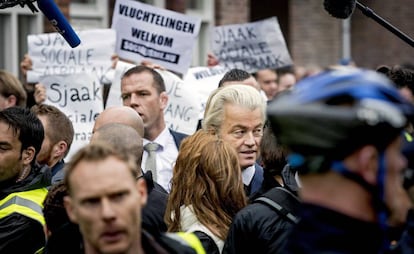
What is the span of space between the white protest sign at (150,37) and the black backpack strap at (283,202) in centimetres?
477

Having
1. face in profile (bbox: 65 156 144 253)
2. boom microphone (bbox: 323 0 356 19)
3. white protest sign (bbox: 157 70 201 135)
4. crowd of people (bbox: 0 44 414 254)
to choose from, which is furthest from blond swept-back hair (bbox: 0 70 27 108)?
face in profile (bbox: 65 156 144 253)

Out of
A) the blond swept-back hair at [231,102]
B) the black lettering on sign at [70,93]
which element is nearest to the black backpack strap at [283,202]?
the blond swept-back hair at [231,102]

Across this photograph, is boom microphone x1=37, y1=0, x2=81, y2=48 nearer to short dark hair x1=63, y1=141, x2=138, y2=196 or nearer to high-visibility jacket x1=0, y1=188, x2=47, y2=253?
high-visibility jacket x1=0, y1=188, x2=47, y2=253

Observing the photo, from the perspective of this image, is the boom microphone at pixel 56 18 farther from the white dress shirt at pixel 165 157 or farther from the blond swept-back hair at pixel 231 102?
the white dress shirt at pixel 165 157

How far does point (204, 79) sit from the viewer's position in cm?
983

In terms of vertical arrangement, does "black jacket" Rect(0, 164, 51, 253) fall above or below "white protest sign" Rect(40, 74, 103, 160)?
above

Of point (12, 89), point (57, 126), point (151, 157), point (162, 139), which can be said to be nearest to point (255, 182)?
point (151, 157)

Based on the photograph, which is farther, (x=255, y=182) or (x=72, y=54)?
(x=72, y=54)

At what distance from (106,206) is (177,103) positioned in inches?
219

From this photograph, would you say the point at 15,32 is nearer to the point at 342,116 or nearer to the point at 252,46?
the point at 252,46

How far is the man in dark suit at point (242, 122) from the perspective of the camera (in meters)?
6.52

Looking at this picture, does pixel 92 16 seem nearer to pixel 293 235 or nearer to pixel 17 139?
pixel 17 139

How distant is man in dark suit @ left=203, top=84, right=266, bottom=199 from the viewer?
6.52 m

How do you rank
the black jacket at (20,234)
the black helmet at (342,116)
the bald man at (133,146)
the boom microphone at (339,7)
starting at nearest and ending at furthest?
the black helmet at (342,116), the bald man at (133,146), the black jacket at (20,234), the boom microphone at (339,7)
